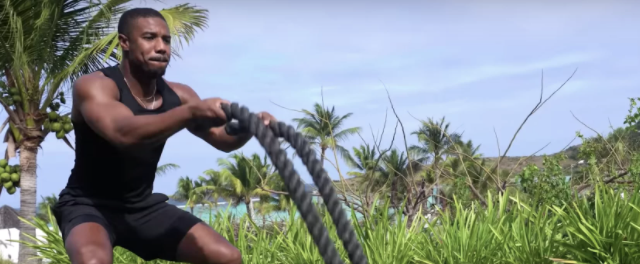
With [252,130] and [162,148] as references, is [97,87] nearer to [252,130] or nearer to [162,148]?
[162,148]

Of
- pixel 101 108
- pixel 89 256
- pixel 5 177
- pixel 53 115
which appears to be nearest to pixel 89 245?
pixel 89 256

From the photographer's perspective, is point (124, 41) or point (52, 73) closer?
point (124, 41)

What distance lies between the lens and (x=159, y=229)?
9.09 feet

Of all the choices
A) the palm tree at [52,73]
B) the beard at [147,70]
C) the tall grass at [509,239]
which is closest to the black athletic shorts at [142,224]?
the beard at [147,70]

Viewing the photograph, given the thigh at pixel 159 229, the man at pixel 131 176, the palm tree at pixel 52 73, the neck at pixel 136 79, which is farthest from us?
the palm tree at pixel 52 73

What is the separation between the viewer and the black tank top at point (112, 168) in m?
Result: 2.66

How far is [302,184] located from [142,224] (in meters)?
1.28

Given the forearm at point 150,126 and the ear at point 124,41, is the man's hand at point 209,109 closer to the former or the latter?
the forearm at point 150,126

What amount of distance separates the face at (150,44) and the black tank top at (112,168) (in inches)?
6.2

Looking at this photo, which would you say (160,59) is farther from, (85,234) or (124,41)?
(85,234)

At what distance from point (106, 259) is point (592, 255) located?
2.98m

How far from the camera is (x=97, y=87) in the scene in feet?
7.99

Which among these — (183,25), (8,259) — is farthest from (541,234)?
(8,259)

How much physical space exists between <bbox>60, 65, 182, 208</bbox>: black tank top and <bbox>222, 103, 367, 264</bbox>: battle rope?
914mm
